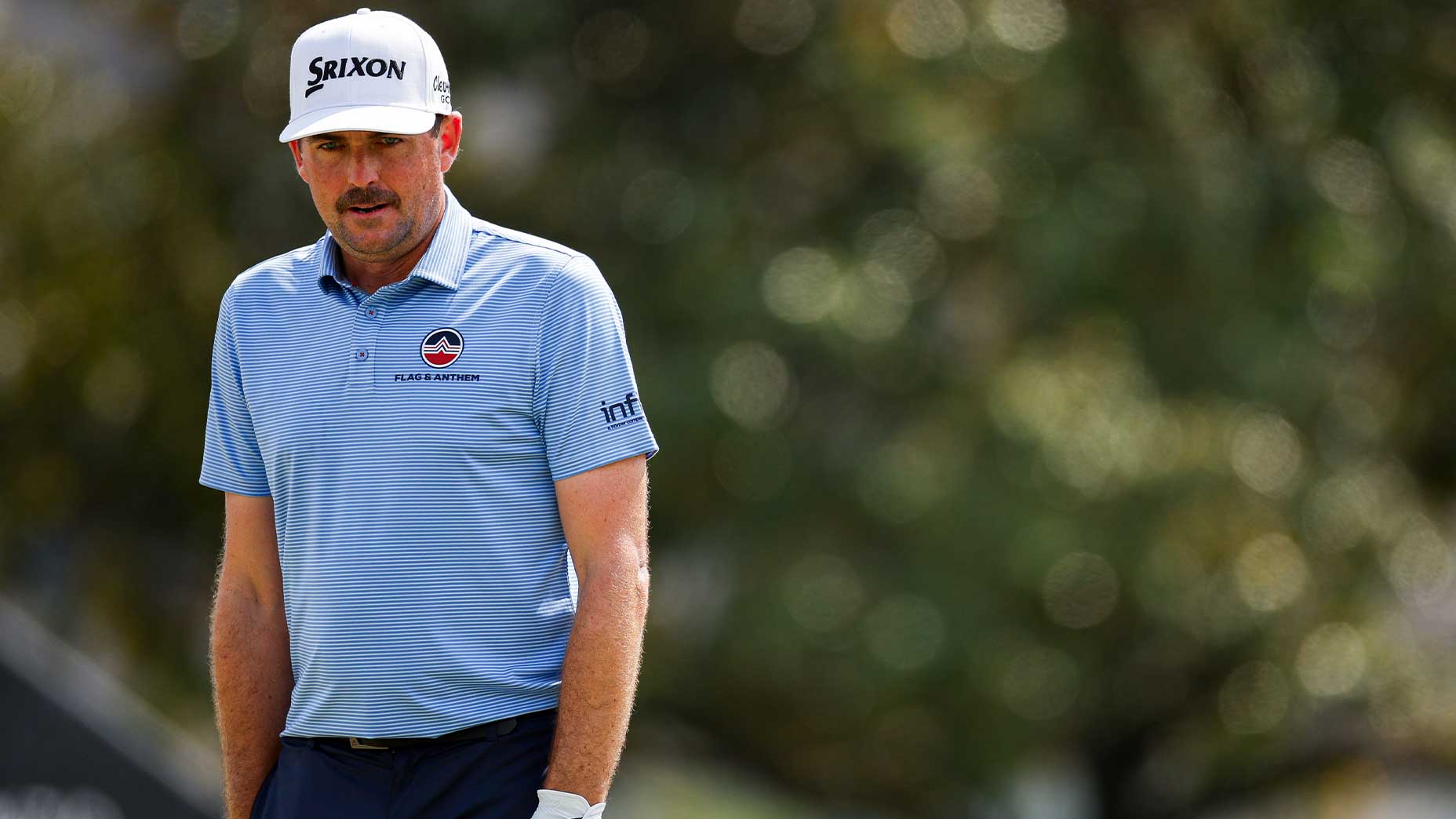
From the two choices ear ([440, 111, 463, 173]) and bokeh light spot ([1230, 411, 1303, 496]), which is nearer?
ear ([440, 111, 463, 173])

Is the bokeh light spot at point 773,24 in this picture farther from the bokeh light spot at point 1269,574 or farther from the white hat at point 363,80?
the white hat at point 363,80

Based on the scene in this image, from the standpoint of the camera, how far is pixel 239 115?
1025cm

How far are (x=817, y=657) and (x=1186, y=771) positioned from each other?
281 centimetres

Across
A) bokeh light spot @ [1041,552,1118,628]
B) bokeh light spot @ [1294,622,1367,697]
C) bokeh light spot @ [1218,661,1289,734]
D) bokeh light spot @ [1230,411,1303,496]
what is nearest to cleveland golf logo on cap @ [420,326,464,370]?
bokeh light spot @ [1041,552,1118,628]

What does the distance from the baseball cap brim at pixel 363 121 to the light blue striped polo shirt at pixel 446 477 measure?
0.20 m

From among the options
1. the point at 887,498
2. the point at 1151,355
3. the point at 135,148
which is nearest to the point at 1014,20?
the point at 1151,355

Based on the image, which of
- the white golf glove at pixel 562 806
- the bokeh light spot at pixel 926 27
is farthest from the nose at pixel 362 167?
the bokeh light spot at pixel 926 27

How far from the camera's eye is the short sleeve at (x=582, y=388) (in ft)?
8.96

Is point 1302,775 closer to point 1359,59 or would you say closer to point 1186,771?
point 1186,771

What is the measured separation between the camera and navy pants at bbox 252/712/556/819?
2734 millimetres

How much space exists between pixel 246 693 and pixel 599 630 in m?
0.69

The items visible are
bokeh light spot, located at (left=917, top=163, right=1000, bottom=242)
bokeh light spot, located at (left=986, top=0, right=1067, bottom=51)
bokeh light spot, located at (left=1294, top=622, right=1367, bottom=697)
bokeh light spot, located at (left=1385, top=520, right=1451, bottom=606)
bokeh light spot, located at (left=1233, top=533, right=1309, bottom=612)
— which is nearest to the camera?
bokeh light spot, located at (left=917, top=163, right=1000, bottom=242)

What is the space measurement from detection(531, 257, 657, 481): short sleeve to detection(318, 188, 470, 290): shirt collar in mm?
160

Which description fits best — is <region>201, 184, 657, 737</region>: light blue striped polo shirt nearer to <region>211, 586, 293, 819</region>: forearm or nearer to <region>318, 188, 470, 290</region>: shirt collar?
<region>318, 188, 470, 290</region>: shirt collar
